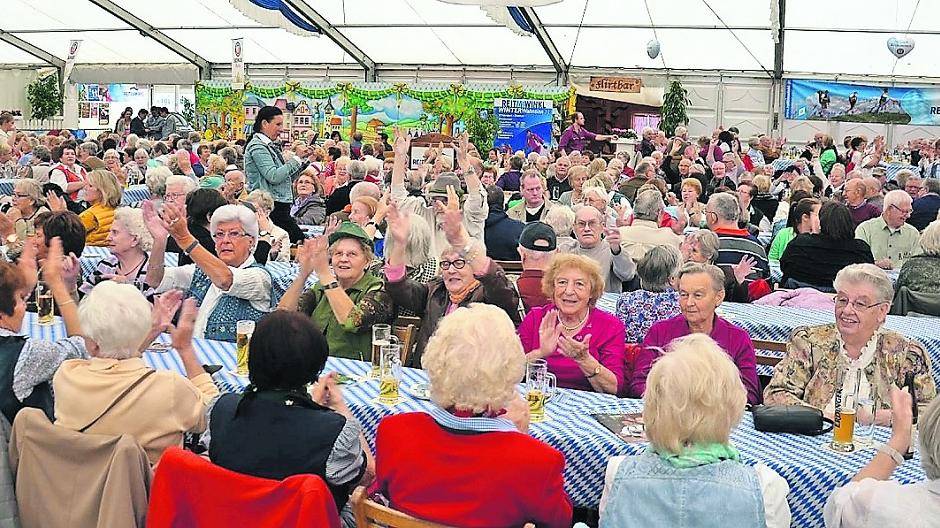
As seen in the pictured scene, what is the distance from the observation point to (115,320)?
2.60 m

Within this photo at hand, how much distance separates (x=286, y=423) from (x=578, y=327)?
156 centimetres

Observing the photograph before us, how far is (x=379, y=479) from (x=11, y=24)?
21052mm

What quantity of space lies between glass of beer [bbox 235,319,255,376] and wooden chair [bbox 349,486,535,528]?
1163 mm

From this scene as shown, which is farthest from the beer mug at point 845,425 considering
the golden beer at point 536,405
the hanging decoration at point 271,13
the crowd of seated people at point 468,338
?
the hanging decoration at point 271,13

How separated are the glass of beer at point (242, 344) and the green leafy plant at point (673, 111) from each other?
15.8 metres

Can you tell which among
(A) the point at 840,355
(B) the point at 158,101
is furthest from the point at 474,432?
(B) the point at 158,101

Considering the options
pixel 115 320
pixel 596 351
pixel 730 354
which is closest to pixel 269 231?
pixel 596 351

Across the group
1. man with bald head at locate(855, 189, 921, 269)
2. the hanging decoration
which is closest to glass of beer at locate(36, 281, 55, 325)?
→ man with bald head at locate(855, 189, 921, 269)

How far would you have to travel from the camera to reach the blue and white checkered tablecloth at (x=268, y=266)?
5301 mm

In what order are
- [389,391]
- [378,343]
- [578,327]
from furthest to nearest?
[578,327], [378,343], [389,391]

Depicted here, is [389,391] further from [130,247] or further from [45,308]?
[130,247]

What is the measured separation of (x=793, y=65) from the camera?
1831 cm

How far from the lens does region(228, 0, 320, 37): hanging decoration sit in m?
13.9

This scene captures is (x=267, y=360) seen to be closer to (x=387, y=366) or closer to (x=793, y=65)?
(x=387, y=366)
